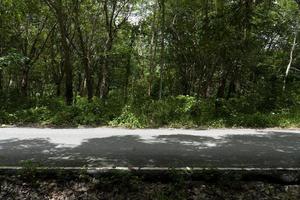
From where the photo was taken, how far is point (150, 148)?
28.8ft

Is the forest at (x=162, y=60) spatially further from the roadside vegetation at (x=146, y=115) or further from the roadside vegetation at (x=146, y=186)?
the roadside vegetation at (x=146, y=186)

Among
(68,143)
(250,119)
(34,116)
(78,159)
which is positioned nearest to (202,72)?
(250,119)

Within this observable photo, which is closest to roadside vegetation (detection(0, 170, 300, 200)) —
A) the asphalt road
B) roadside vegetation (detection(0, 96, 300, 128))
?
the asphalt road

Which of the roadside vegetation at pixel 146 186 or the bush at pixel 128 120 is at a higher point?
the bush at pixel 128 120

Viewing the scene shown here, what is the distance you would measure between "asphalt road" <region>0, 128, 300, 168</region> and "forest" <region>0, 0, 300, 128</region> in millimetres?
2075

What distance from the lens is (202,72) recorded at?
80.3ft

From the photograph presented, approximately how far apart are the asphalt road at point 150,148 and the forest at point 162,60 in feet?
6.81

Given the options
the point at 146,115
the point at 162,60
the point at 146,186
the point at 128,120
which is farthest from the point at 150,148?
the point at 162,60

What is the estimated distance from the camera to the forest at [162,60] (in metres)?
13.5

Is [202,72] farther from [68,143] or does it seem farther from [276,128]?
[68,143]

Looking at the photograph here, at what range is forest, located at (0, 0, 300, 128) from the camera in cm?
1346

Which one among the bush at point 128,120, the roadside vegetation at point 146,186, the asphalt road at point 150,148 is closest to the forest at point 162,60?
the bush at point 128,120

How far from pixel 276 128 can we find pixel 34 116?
29.2ft

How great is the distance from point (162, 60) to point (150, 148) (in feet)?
44.5
